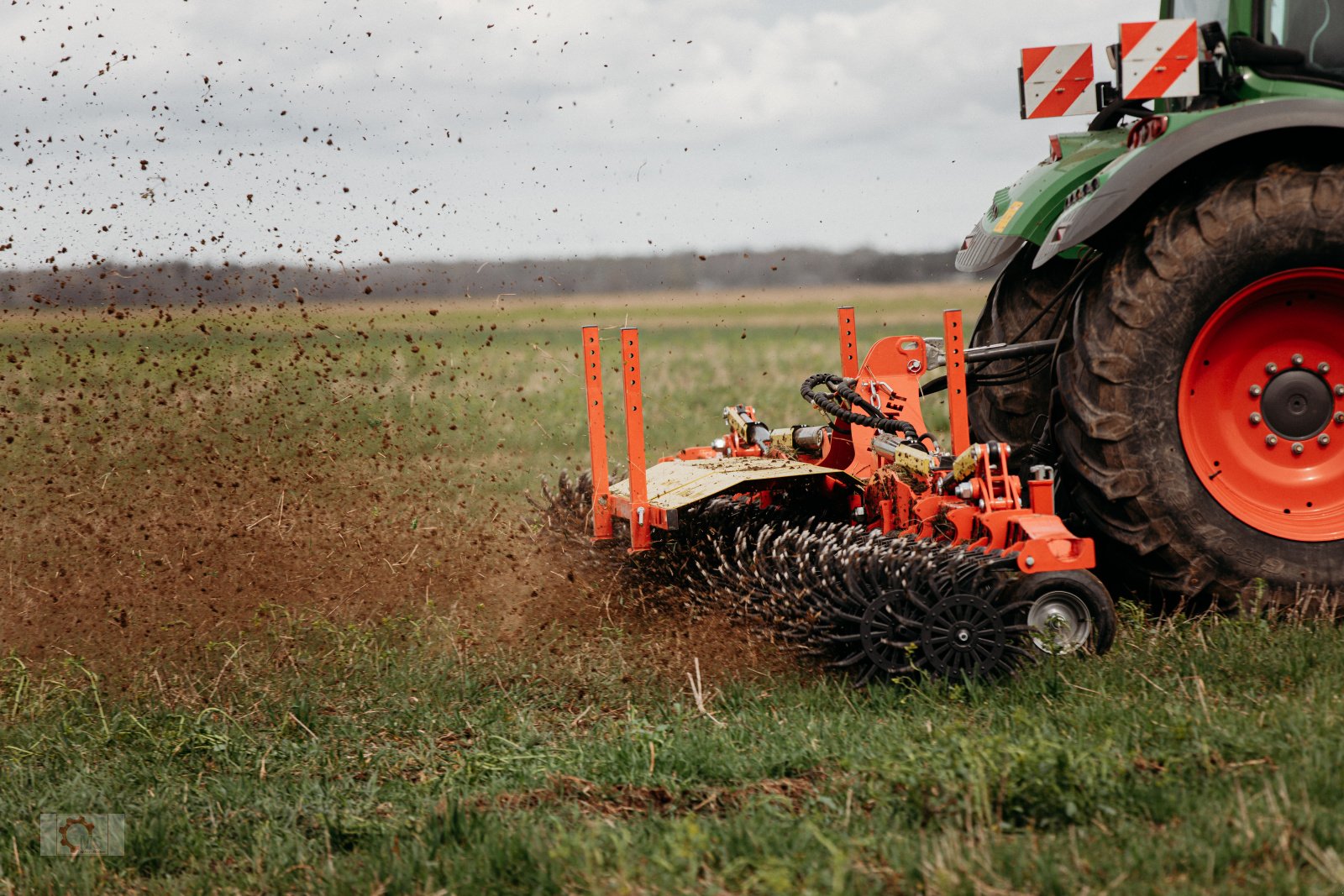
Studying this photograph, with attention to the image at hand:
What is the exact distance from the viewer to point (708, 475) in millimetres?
4656

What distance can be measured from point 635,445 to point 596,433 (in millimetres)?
154

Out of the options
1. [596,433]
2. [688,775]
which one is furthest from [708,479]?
[688,775]

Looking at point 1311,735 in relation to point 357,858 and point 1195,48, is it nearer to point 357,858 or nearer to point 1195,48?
point 357,858

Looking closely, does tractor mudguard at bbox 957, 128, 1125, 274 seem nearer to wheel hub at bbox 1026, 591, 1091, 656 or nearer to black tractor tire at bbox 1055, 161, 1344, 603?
black tractor tire at bbox 1055, 161, 1344, 603

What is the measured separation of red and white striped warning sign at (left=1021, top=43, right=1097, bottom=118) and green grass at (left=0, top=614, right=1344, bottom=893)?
233 centimetres

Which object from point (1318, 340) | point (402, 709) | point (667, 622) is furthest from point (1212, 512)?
point (402, 709)

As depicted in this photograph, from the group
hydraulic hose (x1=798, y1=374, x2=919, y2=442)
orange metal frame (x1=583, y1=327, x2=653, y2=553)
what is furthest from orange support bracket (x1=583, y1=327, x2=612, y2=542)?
hydraulic hose (x1=798, y1=374, x2=919, y2=442)

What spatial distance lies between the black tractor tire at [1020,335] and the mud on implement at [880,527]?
1.64ft

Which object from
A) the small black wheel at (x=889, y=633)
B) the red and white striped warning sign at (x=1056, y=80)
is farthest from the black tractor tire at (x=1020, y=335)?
the small black wheel at (x=889, y=633)

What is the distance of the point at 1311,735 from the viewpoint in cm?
292

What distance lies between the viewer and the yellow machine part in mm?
4324

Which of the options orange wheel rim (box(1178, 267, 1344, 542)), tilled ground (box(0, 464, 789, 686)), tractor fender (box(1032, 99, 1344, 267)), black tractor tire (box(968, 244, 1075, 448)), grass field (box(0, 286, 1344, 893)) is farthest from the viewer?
black tractor tire (box(968, 244, 1075, 448))

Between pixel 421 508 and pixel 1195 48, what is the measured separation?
4.37m

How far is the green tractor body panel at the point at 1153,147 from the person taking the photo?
404 centimetres
